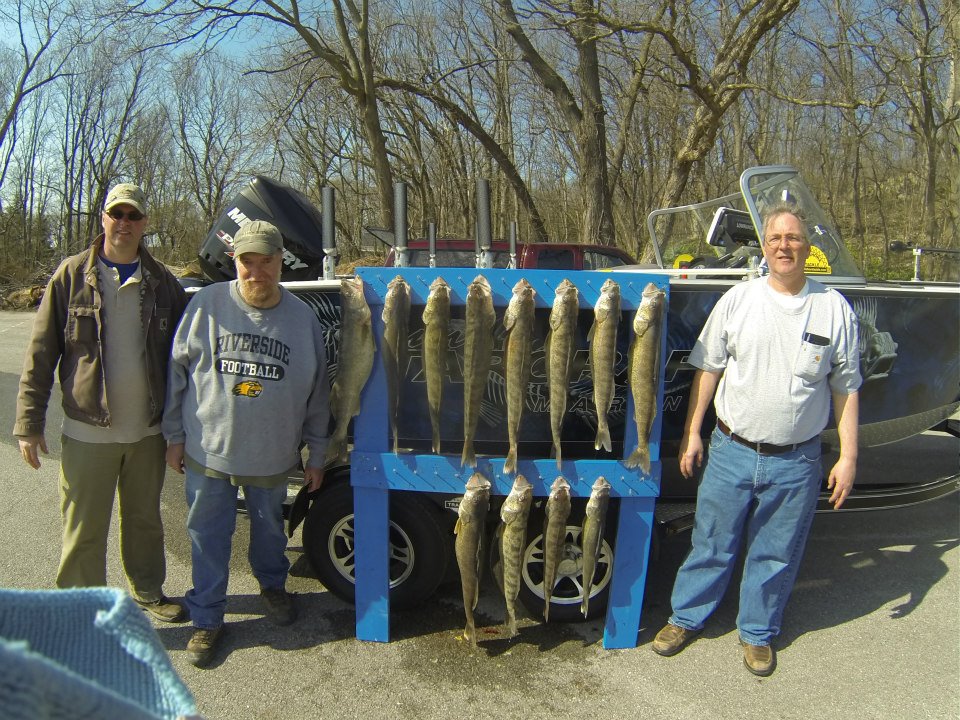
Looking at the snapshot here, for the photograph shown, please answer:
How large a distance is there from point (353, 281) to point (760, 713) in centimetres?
266

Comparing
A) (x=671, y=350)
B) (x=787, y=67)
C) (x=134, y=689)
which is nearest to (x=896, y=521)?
(x=671, y=350)

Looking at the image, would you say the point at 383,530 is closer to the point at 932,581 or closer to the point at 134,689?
the point at 134,689

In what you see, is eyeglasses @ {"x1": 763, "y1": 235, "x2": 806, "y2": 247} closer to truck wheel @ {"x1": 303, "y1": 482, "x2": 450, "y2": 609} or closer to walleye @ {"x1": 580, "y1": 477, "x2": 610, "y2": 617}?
walleye @ {"x1": 580, "y1": 477, "x2": 610, "y2": 617}

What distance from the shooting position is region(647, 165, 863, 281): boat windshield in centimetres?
446

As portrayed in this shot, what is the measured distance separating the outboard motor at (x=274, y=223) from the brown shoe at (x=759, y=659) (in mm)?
3459

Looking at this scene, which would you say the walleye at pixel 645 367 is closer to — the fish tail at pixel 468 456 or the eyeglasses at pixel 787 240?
the eyeglasses at pixel 787 240

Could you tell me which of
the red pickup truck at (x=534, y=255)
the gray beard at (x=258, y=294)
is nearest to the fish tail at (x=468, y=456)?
the gray beard at (x=258, y=294)

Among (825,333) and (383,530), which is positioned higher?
(825,333)

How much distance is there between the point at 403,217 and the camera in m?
3.68

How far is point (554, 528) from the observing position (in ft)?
10.4

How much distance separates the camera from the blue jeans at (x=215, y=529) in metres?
3.15

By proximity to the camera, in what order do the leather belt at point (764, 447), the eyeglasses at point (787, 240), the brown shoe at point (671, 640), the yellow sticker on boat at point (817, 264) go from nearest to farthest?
the eyeglasses at point (787, 240) < the leather belt at point (764, 447) < the brown shoe at point (671, 640) < the yellow sticker on boat at point (817, 264)

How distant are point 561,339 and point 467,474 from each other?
814 millimetres

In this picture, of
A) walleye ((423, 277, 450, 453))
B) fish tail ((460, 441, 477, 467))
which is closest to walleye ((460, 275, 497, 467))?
fish tail ((460, 441, 477, 467))
